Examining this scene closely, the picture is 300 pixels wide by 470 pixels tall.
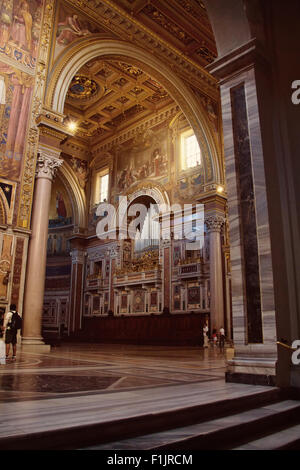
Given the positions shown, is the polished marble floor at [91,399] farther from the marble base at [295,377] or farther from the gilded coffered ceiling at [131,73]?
the gilded coffered ceiling at [131,73]

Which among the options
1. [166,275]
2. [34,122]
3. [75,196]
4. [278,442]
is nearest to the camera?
[278,442]

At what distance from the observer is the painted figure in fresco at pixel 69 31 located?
479 inches

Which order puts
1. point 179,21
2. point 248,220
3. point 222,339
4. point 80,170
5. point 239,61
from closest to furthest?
1. point 248,220
2. point 239,61
3. point 222,339
4. point 179,21
5. point 80,170

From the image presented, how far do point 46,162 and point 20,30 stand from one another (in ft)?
13.2

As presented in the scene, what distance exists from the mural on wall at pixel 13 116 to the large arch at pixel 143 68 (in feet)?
2.55

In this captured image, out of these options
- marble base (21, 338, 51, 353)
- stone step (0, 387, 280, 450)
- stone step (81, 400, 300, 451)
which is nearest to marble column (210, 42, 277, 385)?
stone step (81, 400, 300, 451)

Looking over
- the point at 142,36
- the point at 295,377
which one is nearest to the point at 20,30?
the point at 142,36

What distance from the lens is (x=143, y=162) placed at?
20344mm

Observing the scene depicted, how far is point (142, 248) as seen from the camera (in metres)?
19.8

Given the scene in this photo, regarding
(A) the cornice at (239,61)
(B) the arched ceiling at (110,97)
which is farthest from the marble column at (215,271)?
(A) the cornice at (239,61)

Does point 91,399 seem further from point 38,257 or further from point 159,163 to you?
point 159,163

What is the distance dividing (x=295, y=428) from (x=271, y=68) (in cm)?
447
